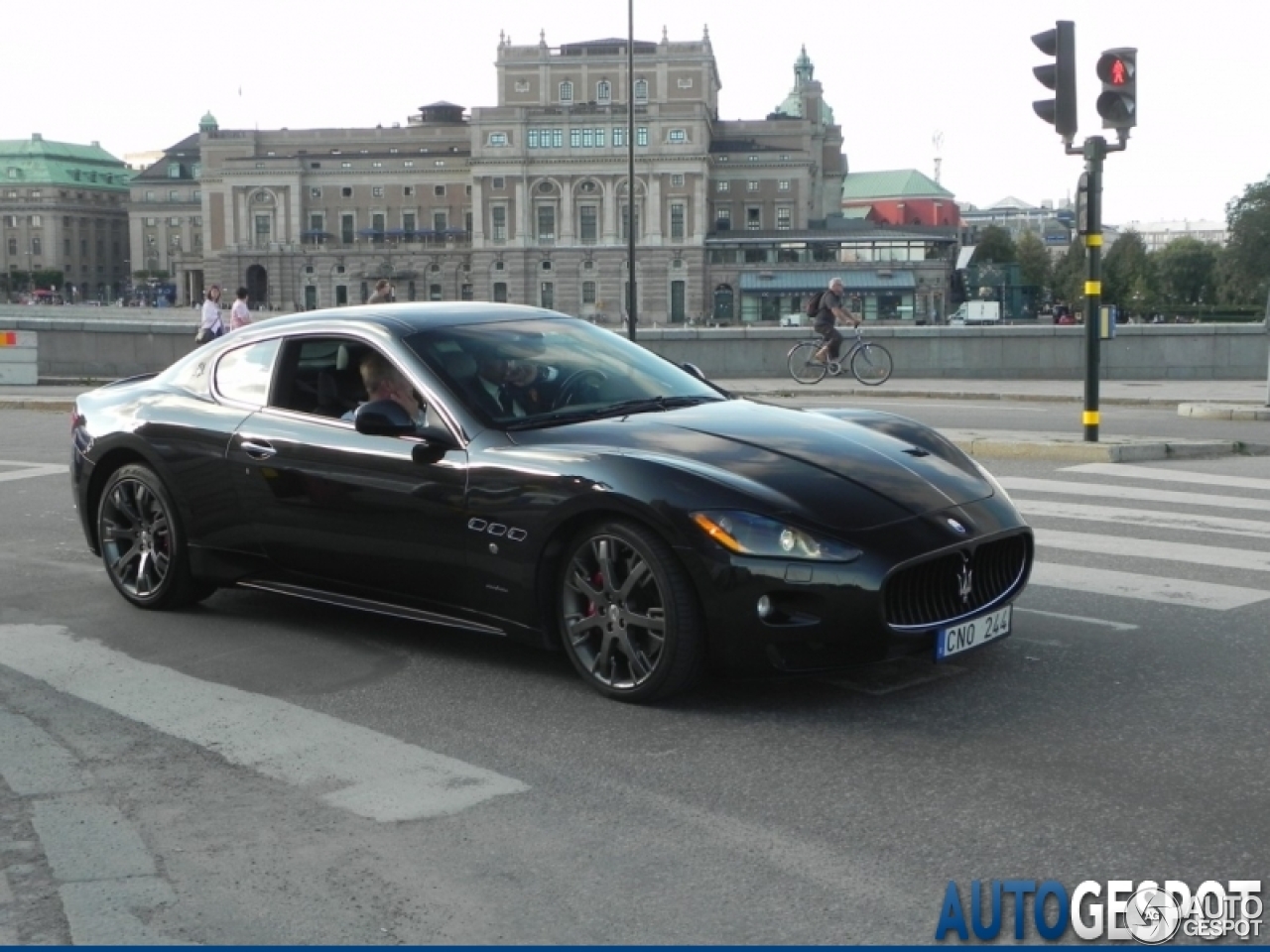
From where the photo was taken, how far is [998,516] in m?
5.95

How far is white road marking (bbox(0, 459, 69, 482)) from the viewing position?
13.1 meters

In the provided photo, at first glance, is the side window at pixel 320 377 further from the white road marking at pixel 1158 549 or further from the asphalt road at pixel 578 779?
the white road marking at pixel 1158 549

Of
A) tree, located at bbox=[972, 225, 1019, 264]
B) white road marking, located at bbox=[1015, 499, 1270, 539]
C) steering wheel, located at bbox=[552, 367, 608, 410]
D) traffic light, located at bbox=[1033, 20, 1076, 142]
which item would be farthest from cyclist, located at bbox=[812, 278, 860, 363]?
tree, located at bbox=[972, 225, 1019, 264]

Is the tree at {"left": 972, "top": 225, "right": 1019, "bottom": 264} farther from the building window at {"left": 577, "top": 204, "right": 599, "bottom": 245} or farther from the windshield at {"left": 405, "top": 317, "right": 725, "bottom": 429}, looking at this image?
the windshield at {"left": 405, "top": 317, "right": 725, "bottom": 429}

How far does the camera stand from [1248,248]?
128 metres

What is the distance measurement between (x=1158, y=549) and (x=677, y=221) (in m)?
138

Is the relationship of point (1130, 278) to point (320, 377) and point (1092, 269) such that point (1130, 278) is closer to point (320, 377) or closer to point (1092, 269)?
point (1092, 269)

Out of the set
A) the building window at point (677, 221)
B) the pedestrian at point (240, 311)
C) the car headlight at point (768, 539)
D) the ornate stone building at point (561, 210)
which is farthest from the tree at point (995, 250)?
the car headlight at point (768, 539)

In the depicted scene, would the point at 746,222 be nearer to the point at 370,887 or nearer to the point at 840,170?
the point at 840,170

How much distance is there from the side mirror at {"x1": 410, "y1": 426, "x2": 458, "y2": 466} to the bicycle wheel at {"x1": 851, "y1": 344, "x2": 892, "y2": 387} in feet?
63.3

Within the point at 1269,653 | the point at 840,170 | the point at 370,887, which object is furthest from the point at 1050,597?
the point at 840,170

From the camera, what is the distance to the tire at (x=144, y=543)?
744cm

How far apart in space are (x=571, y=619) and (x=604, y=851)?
5.52 feet

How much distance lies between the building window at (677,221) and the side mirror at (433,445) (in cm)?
13871
